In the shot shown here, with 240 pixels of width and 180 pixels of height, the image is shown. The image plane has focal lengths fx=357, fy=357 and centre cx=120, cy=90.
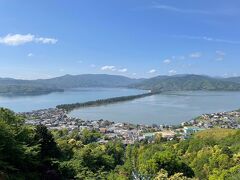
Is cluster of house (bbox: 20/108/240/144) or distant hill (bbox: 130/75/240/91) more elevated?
distant hill (bbox: 130/75/240/91)

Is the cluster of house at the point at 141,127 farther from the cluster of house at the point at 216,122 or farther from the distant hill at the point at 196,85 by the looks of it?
the distant hill at the point at 196,85

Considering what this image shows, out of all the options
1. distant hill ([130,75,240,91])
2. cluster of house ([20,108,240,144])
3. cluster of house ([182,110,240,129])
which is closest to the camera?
cluster of house ([20,108,240,144])

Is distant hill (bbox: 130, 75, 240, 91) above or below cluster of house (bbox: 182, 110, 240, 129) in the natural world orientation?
above

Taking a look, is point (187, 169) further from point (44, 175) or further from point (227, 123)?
point (227, 123)

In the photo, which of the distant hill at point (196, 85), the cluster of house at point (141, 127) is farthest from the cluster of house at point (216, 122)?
the distant hill at point (196, 85)

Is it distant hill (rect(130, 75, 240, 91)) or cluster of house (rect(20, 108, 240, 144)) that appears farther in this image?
distant hill (rect(130, 75, 240, 91))

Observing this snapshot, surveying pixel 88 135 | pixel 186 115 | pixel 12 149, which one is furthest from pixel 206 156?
pixel 186 115

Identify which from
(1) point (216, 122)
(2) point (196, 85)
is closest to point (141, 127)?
(1) point (216, 122)

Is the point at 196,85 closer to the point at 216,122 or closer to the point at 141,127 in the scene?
the point at 216,122

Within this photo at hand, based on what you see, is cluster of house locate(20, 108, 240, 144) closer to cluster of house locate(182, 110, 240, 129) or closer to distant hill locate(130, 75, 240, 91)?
cluster of house locate(182, 110, 240, 129)

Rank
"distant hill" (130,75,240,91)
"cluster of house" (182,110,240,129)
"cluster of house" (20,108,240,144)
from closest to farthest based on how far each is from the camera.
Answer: "cluster of house" (20,108,240,144)
"cluster of house" (182,110,240,129)
"distant hill" (130,75,240,91)

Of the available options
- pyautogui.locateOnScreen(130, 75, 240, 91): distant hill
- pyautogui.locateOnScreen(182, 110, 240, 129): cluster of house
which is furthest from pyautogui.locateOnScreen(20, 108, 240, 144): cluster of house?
pyautogui.locateOnScreen(130, 75, 240, 91): distant hill
